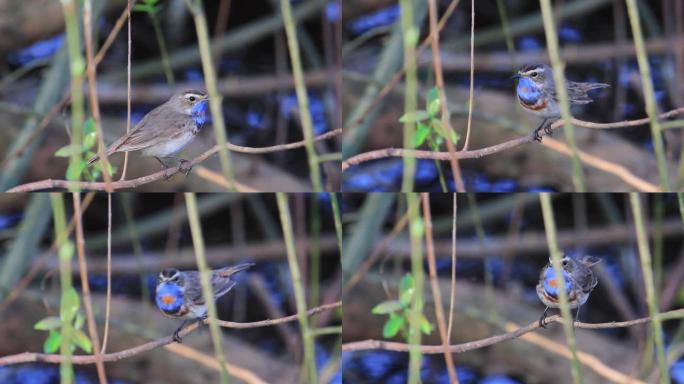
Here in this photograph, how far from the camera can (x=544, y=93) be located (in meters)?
2.09

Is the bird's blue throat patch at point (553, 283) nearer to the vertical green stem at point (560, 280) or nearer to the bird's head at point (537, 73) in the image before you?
the vertical green stem at point (560, 280)

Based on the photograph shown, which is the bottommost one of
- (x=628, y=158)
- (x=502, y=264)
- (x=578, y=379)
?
(x=578, y=379)

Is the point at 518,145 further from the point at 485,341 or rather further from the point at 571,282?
the point at 485,341

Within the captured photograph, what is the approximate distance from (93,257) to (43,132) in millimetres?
272

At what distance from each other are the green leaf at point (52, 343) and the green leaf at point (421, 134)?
823 millimetres

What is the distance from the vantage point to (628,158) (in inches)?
82.5

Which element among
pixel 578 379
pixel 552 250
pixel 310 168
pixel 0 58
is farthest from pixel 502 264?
pixel 0 58

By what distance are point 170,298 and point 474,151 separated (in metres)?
0.69

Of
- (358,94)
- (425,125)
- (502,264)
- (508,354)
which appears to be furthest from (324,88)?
(508,354)

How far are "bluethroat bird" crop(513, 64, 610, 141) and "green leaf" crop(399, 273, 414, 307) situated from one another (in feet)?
1.27

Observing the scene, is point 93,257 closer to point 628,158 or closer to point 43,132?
point 43,132

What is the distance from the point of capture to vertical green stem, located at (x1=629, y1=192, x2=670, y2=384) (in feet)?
6.93

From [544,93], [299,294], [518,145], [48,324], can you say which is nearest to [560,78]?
[544,93]

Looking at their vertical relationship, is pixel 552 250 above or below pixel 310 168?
below
